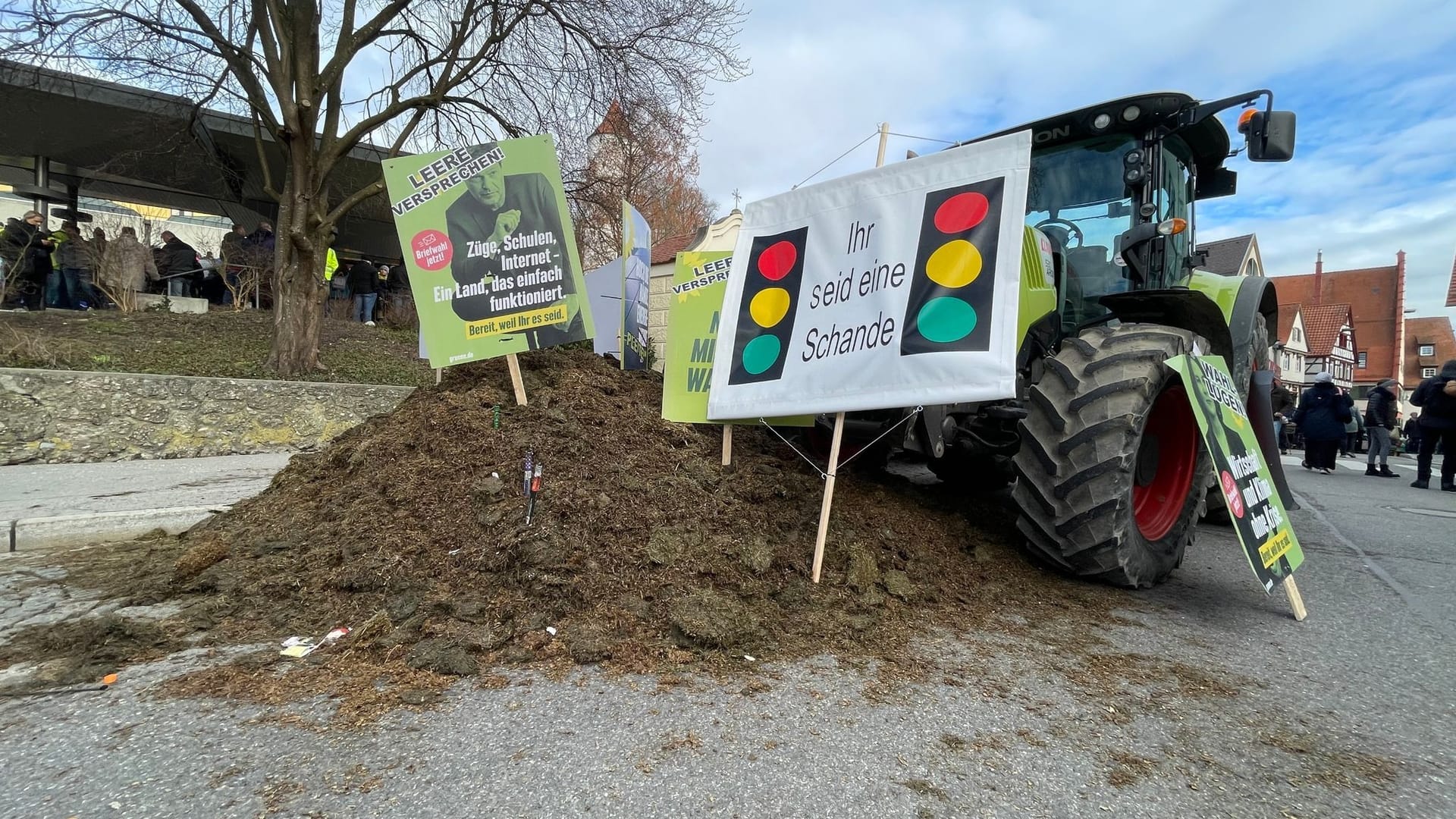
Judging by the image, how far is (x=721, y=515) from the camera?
344 cm

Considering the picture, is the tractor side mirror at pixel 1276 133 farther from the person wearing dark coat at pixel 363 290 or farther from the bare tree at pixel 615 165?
the person wearing dark coat at pixel 363 290

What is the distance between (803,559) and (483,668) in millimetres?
1527

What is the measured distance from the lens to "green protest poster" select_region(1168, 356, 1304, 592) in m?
3.22

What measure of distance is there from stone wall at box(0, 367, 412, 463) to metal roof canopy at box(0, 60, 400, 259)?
362 cm

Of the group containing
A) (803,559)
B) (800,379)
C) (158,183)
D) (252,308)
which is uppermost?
(158,183)

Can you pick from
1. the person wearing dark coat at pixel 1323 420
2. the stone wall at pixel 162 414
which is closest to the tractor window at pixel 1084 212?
the stone wall at pixel 162 414

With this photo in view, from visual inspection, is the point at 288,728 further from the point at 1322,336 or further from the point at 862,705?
the point at 1322,336

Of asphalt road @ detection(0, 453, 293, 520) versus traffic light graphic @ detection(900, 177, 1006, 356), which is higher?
traffic light graphic @ detection(900, 177, 1006, 356)

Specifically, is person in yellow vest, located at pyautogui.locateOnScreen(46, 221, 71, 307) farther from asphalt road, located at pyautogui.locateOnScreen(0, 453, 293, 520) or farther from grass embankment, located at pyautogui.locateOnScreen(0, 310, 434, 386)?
asphalt road, located at pyautogui.locateOnScreen(0, 453, 293, 520)

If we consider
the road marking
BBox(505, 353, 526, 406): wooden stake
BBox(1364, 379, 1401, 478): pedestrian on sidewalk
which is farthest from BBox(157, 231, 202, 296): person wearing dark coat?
BBox(1364, 379, 1401, 478): pedestrian on sidewalk

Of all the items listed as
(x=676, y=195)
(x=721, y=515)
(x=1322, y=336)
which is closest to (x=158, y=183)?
(x=676, y=195)

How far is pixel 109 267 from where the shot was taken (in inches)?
438

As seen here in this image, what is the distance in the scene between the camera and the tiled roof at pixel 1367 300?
5556 cm

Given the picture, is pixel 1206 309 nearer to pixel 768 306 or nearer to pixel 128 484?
pixel 768 306
